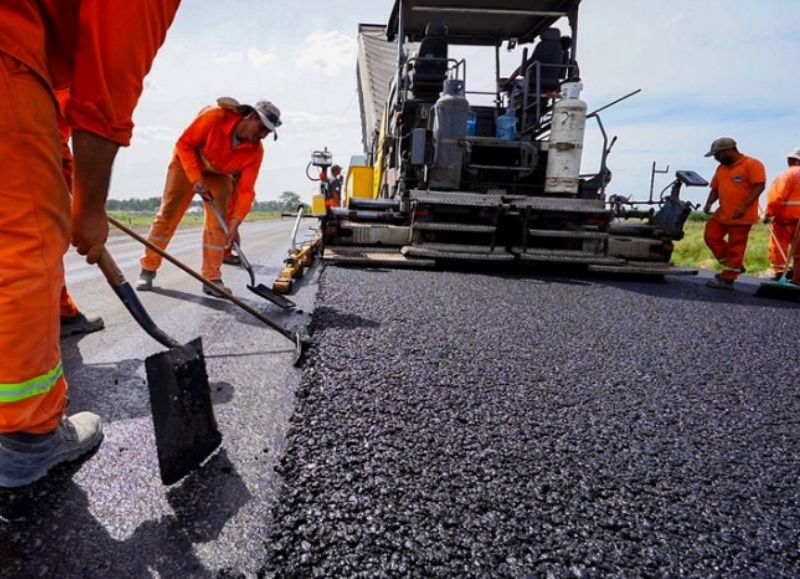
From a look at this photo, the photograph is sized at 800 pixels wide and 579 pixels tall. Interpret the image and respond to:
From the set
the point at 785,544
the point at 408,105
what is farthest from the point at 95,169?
the point at 408,105

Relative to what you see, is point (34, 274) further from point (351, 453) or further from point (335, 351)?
point (335, 351)

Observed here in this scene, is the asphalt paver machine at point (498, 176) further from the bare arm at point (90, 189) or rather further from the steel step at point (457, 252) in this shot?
the bare arm at point (90, 189)

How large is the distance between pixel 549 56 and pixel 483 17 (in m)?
0.97

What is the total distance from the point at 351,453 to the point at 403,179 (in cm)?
409

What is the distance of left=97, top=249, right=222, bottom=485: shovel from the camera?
46.1 inches

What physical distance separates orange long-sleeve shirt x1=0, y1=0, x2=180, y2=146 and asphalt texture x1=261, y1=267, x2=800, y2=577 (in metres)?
0.94

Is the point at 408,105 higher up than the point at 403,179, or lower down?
higher up

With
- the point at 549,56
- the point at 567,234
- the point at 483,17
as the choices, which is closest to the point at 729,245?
the point at 567,234

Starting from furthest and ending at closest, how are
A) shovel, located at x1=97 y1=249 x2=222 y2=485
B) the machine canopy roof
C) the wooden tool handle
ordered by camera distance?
the machine canopy roof → the wooden tool handle → shovel, located at x1=97 y1=249 x2=222 y2=485

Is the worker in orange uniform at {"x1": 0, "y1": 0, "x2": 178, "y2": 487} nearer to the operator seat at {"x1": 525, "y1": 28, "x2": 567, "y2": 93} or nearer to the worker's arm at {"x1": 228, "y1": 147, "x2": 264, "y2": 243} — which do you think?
the worker's arm at {"x1": 228, "y1": 147, "x2": 264, "y2": 243}

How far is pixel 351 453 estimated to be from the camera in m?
1.22

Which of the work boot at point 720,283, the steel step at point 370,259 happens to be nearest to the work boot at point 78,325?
the steel step at point 370,259

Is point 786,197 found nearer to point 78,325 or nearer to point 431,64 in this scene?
point 431,64

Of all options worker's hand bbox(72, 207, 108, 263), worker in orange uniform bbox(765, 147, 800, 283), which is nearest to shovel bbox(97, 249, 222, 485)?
worker's hand bbox(72, 207, 108, 263)
